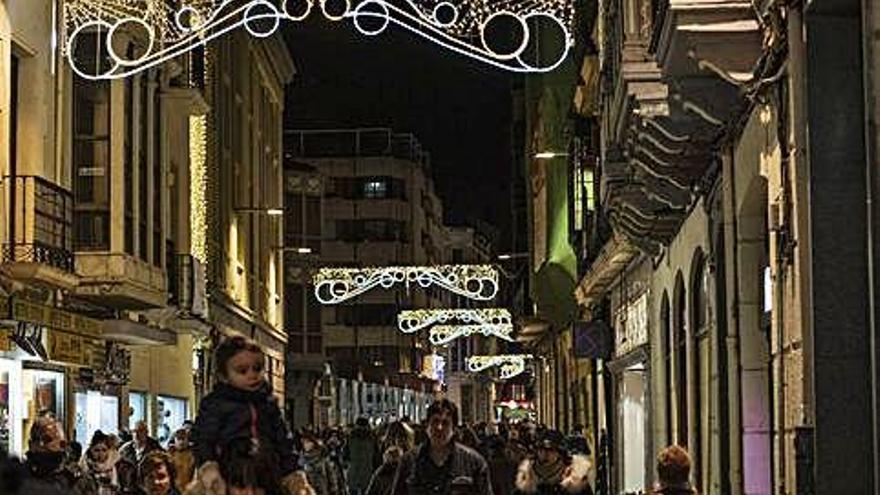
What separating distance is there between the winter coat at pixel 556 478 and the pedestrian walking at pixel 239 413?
790 cm

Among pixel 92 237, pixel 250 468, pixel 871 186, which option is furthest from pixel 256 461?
pixel 92 237

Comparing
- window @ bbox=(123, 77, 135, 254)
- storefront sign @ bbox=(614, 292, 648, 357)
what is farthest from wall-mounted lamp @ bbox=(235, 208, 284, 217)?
window @ bbox=(123, 77, 135, 254)

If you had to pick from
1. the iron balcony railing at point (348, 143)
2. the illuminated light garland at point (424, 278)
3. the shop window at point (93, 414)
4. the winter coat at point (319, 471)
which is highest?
the iron balcony railing at point (348, 143)

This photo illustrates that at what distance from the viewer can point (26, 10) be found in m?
25.8

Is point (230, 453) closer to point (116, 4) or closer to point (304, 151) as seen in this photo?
point (116, 4)

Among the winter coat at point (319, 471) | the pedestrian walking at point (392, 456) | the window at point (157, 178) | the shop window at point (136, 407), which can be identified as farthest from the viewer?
the shop window at point (136, 407)

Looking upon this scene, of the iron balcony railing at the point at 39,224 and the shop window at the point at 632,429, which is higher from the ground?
the iron balcony railing at the point at 39,224

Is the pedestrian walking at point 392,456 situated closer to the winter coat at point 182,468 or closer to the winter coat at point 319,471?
the winter coat at point 319,471

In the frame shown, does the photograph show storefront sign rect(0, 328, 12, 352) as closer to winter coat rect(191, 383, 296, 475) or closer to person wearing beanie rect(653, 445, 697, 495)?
person wearing beanie rect(653, 445, 697, 495)

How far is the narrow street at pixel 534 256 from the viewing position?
1102cm

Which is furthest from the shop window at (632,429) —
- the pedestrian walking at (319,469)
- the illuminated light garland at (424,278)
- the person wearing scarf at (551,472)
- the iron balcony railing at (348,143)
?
the iron balcony railing at (348,143)

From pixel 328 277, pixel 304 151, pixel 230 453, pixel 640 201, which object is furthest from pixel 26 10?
pixel 304 151

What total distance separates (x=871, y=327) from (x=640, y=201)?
13.3m

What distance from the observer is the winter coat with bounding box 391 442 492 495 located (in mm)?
13070
